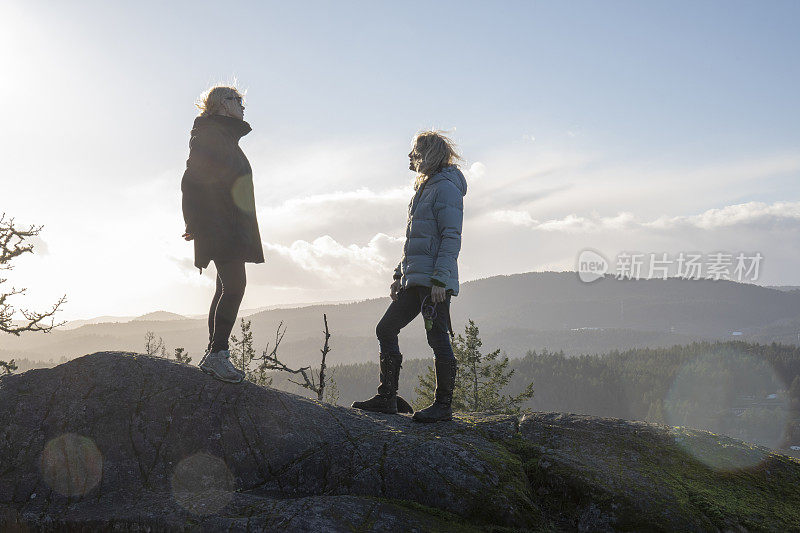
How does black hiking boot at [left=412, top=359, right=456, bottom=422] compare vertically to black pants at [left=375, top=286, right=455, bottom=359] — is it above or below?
below

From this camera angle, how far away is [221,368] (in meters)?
5.25

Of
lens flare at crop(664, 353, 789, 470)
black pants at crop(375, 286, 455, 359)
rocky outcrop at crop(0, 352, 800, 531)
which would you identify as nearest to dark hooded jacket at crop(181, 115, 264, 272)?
rocky outcrop at crop(0, 352, 800, 531)

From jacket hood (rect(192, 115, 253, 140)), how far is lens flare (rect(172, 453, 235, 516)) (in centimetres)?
325

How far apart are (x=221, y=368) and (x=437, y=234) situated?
264 cm

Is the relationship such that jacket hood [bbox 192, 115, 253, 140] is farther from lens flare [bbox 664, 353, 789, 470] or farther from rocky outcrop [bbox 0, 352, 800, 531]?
lens flare [bbox 664, 353, 789, 470]

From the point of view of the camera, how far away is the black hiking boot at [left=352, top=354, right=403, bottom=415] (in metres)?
5.90

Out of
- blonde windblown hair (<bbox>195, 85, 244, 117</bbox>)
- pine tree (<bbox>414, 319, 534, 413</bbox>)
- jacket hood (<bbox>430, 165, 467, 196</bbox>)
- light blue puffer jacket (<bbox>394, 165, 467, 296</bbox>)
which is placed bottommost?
pine tree (<bbox>414, 319, 534, 413</bbox>)

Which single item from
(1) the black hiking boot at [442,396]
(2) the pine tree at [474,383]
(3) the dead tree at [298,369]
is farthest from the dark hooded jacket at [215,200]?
(2) the pine tree at [474,383]

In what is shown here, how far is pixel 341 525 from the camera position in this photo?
134 inches

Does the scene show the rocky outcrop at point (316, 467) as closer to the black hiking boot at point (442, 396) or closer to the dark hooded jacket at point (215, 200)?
the black hiking boot at point (442, 396)

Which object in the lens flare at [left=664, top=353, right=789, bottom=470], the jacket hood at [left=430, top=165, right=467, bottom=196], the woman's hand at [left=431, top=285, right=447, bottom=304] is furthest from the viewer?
the lens flare at [left=664, top=353, right=789, bottom=470]

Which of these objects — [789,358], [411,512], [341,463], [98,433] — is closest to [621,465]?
[411,512]

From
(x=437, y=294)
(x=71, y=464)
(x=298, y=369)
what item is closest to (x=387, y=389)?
(x=437, y=294)

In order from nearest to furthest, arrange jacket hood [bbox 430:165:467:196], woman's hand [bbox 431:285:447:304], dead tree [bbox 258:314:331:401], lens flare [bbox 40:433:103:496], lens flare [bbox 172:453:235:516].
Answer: lens flare [bbox 172:453:235:516]
lens flare [bbox 40:433:103:496]
woman's hand [bbox 431:285:447:304]
jacket hood [bbox 430:165:467:196]
dead tree [bbox 258:314:331:401]
